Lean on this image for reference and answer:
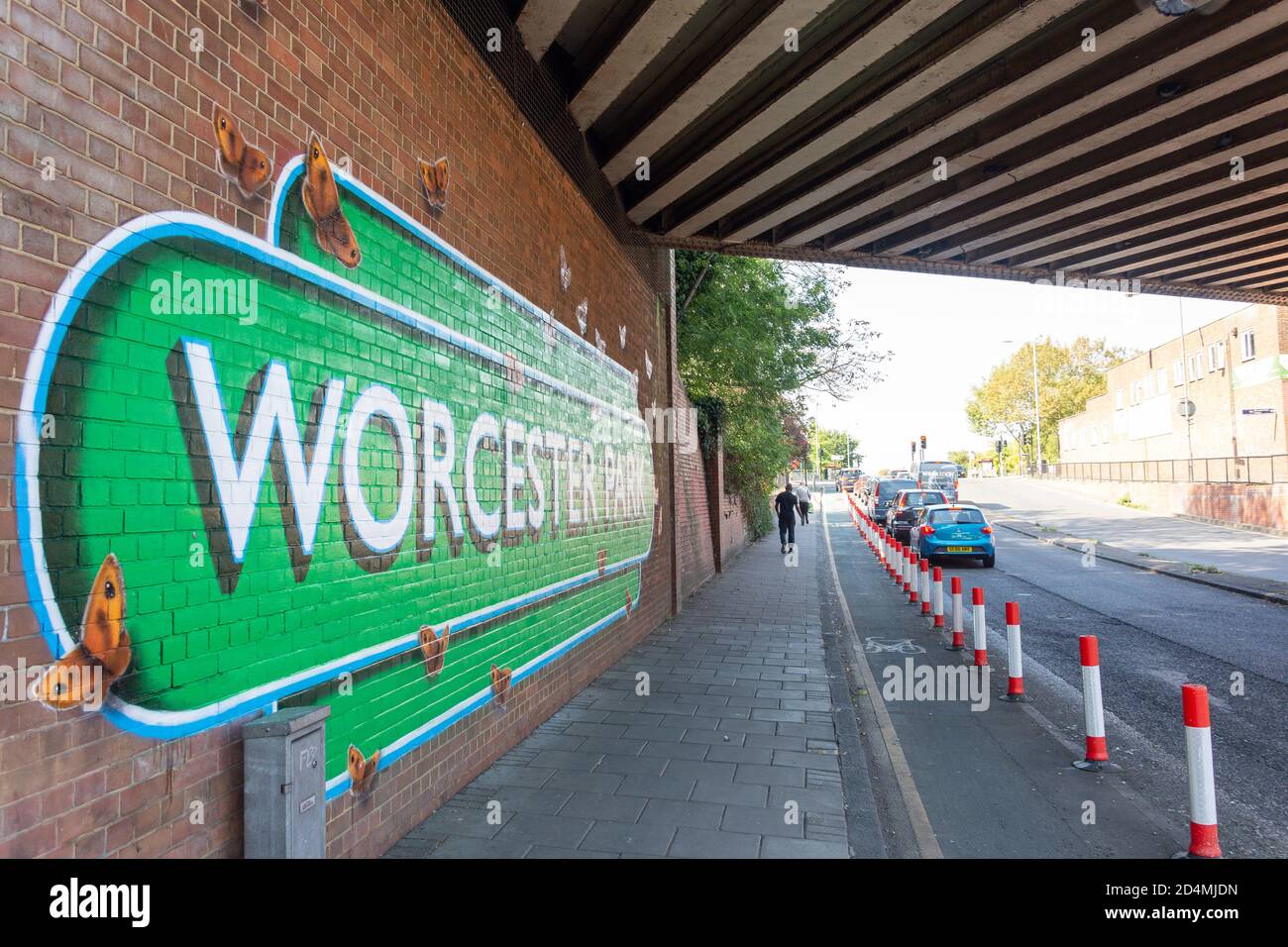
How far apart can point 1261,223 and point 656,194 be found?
8568 mm

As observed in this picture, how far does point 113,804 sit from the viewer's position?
7.48ft

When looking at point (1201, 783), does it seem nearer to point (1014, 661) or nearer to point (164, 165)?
point (1014, 661)

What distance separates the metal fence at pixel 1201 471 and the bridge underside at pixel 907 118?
2319 cm

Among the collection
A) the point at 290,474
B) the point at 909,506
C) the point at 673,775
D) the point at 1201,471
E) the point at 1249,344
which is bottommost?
the point at 673,775

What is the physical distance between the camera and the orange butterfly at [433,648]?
13.6 ft

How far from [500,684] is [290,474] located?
2563 millimetres

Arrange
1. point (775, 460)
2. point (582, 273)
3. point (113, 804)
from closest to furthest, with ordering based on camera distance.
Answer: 1. point (113, 804)
2. point (582, 273)
3. point (775, 460)

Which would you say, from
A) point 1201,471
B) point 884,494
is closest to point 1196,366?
point 1201,471

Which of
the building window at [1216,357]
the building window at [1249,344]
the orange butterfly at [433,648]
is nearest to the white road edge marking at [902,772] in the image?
the orange butterfly at [433,648]

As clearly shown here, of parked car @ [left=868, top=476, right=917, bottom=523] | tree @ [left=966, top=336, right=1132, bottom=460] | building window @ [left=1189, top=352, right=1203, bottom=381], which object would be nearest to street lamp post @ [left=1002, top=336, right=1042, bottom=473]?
tree @ [left=966, top=336, right=1132, bottom=460]

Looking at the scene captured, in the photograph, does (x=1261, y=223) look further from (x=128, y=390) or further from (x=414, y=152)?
(x=128, y=390)

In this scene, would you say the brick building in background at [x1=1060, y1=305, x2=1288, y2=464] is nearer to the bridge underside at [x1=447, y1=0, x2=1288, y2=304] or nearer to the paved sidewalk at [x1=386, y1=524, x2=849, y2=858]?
the bridge underside at [x1=447, y1=0, x2=1288, y2=304]

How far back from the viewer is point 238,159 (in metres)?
2.86
